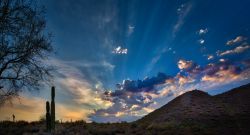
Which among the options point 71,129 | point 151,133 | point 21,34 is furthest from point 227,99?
point 21,34

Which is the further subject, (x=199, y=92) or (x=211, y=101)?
(x=199, y=92)

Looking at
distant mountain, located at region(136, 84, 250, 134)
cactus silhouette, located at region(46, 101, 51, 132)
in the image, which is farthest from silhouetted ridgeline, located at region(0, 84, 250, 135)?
cactus silhouette, located at region(46, 101, 51, 132)

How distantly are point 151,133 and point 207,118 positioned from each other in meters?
7.58

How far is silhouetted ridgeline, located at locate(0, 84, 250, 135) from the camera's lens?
23734 millimetres

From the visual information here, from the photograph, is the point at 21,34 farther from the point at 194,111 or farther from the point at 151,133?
the point at 194,111

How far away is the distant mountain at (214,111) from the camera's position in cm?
2618

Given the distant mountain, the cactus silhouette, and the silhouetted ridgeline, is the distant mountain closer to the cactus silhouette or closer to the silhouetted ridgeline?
the silhouetted ridgeline

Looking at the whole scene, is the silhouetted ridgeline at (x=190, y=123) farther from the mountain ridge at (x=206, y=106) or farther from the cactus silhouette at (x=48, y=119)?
the cactus silhouette at (x=48, y=119)

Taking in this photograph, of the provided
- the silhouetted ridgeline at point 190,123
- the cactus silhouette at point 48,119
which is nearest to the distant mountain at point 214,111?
the silhouetted ridgeline at point 190,123

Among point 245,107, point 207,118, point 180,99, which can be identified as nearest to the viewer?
point 207,118

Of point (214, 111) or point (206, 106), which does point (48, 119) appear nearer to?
point (214, 111)

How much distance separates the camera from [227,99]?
33.4 meters

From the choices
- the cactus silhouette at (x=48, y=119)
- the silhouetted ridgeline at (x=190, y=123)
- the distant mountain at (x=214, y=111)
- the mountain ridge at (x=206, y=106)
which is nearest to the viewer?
the cactus silhouette at (x=48, y=119)

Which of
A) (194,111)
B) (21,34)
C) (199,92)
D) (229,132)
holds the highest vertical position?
(21,34)
